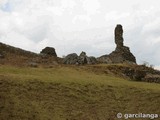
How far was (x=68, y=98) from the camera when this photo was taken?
28922mm

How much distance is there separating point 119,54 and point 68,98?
75.4ft

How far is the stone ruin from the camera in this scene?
4936cm

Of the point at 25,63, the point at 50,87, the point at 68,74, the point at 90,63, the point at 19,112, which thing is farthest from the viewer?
the point at 90,63

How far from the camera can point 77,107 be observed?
27.9m

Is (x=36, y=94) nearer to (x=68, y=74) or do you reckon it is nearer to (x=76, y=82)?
(x=76, y=82)

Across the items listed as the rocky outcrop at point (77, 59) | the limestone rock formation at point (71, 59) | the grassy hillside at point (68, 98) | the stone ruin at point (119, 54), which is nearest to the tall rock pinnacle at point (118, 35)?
the stone ruin at point (119, 54)

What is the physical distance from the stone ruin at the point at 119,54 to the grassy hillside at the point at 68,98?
15.7 m

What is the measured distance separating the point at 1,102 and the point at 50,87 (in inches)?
170

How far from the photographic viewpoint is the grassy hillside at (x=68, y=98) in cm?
2647

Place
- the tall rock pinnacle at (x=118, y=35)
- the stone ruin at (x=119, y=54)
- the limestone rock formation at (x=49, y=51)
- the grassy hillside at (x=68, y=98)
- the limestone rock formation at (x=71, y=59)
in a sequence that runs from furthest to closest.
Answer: the tall rock pinnacle at (x=118, y=35)
the stone ruin at (x=119, y=54)
the limestone rock formation at (x=49, y=51)
the limestone rock formation at (x=71, y=59)
the grassy hillside at (x=68, y=98)

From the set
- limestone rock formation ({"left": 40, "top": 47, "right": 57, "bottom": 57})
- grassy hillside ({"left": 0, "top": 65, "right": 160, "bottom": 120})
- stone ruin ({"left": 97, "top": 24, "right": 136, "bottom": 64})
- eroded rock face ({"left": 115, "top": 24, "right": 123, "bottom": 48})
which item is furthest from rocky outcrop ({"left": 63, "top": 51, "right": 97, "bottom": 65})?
grassy hillside ({"left": 0, "top": 65, "right": 160, "bottom": 120})

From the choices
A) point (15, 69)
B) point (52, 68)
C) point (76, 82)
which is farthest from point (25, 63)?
point (76, 82)

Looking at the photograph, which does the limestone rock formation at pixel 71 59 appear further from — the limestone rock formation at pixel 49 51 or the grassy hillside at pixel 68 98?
the grassy hillside at pixel 68 98

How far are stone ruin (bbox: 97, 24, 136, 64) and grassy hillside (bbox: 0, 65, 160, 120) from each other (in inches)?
618
